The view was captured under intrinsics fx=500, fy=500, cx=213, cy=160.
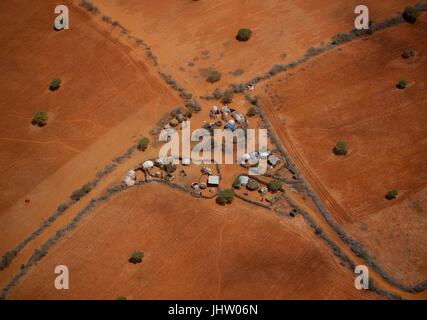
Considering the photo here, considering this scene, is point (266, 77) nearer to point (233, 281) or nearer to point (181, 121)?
point (181, 121)

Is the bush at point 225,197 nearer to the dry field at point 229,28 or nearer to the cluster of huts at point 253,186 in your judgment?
→ the cluster of huts at point 253,186

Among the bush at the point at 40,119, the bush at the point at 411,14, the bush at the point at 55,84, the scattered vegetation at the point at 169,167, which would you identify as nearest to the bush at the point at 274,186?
the scattered vegetation at the point at 169,167

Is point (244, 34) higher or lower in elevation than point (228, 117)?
higher

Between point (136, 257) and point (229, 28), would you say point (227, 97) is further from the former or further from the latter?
point (136, 257)

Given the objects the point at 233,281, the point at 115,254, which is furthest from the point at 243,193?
the point at 115,254

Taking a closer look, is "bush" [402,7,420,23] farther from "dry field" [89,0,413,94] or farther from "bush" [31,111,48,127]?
"bush" [31,111,48,127]

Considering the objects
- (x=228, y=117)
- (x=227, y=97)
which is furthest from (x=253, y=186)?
(x=227, y=97)
